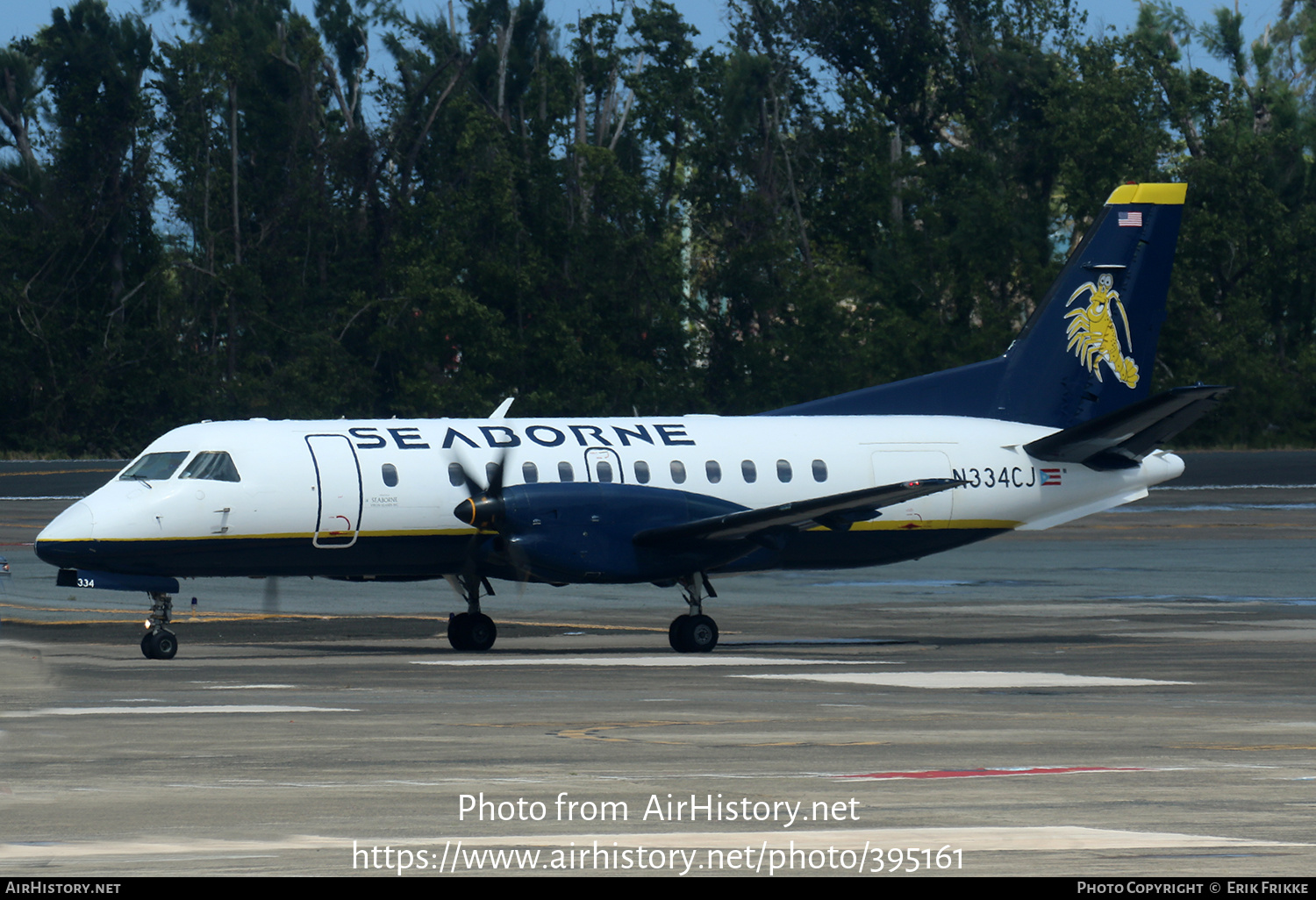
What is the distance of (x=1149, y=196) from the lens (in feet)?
98.8

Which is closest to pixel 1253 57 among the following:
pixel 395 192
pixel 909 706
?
pixel 395 192

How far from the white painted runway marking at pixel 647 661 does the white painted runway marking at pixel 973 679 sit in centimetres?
157

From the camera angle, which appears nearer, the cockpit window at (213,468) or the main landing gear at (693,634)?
the cockpit window at (213,468)

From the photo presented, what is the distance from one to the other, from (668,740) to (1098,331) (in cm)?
1771

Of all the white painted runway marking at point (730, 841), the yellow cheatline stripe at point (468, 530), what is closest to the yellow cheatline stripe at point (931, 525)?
the yellow cheatline stripe at point (468, 530)

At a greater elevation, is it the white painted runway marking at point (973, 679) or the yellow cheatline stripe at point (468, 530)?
the yellow cheatline stripe at point (468, 530)

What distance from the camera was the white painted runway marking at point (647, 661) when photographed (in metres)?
21.9

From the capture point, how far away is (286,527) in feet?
77.3

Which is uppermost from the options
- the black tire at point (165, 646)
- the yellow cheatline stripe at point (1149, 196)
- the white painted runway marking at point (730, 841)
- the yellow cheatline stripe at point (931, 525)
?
the yellow cheatline stripe at point (1149, 196)

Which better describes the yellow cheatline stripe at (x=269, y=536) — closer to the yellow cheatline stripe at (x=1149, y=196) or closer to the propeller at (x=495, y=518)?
the propeller at (x=495, y=518)

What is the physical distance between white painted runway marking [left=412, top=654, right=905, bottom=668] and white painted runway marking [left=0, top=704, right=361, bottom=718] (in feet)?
17.6

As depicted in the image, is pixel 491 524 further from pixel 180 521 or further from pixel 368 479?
pixel 180 521

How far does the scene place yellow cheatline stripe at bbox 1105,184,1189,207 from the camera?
98.7 ft

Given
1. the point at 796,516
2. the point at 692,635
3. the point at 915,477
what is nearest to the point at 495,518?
the point at 692,635
